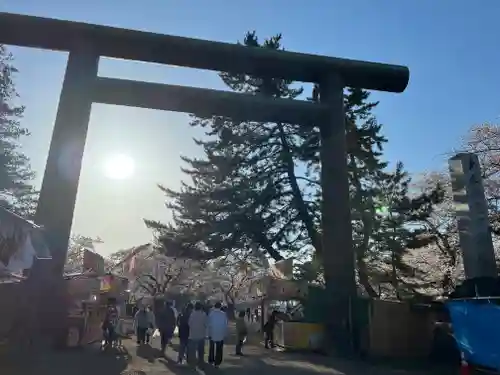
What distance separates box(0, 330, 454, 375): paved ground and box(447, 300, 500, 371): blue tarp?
2.70 m

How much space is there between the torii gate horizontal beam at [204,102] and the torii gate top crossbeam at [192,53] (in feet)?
2.44

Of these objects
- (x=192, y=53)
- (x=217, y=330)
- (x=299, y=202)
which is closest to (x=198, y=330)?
(x=217, y=330)

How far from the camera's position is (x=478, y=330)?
7293mm

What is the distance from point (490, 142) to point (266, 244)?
33.1 ft

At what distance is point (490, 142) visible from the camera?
18.3 meters

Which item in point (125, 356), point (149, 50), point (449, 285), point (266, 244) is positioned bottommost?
point (125, 356)

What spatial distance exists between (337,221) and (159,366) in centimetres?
551

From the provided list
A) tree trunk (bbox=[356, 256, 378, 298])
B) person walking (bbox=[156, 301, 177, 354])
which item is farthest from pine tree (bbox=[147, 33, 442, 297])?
person walking (bbox=[156, 301, 177, 354])

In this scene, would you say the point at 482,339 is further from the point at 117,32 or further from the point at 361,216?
the point at 361,216

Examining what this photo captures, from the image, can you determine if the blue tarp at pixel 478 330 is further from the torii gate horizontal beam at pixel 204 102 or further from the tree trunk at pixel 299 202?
the tree trunk at pixel 299 202

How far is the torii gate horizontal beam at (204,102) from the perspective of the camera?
11664 millimetres

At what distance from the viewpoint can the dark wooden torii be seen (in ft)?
34.9

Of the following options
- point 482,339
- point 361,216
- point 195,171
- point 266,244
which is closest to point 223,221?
point 266,244

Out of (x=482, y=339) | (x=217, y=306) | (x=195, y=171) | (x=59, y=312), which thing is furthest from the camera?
(x=195, y=171)
